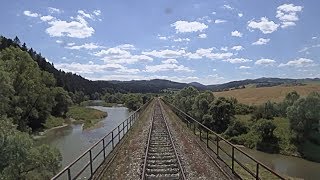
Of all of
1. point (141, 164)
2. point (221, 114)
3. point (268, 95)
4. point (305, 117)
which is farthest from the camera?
point (268, 95)

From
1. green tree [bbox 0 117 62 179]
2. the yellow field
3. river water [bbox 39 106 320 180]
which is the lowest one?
river water [bbox 39 106 320 180]

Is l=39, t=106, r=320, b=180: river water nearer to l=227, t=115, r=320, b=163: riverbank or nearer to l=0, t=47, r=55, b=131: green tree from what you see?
l=227, t=115, r=320, b=163: riverbank

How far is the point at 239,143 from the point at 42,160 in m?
39.2

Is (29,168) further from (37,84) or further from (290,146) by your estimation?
(290,146)

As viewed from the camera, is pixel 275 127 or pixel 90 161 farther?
pixel 275 127

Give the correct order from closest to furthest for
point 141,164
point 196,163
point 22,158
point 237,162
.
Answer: point 237,162 < point 141,164 < point 196,163 < point 22,158

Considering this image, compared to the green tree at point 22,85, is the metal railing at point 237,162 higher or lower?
lower

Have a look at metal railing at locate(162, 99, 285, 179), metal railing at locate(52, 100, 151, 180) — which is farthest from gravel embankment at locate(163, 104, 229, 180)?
metal railing at locate(52, 100, 151, 180)

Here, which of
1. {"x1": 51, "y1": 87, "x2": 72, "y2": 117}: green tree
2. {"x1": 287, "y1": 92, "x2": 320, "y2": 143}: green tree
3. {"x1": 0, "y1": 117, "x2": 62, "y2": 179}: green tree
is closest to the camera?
{"x1": 0, "y1": 117, "x2": 62, "y2": 179}: green tree

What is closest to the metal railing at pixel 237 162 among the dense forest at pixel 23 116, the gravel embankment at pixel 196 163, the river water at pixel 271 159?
the gravel embankment at pixel 196 163

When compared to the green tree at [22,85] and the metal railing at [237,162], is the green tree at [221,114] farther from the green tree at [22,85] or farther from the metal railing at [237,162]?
the green tree at [22,85]

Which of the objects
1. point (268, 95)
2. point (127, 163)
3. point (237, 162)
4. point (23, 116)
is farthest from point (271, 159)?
point (268, 95)

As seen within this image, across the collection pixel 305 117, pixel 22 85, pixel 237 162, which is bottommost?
pixel 305 117

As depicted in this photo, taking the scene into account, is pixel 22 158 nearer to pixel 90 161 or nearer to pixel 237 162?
pixel 90 161
